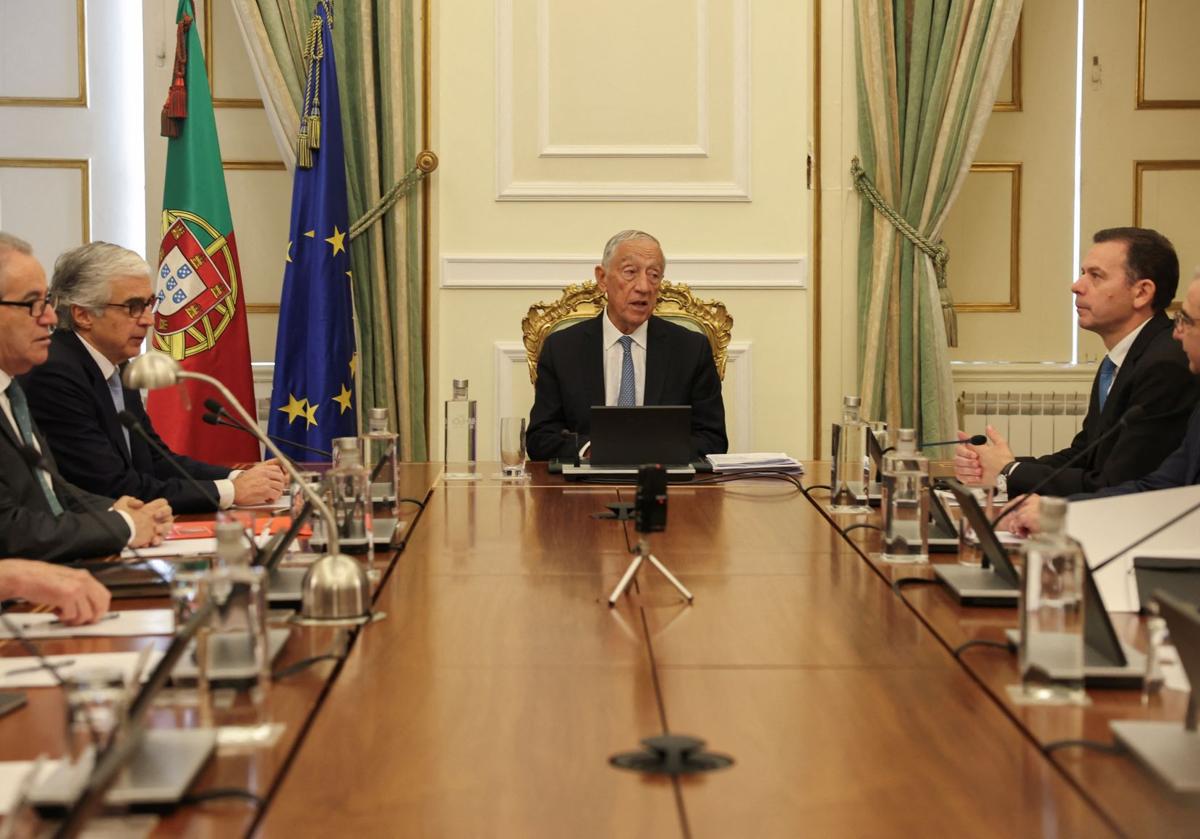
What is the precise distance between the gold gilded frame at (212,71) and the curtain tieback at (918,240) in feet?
7.46

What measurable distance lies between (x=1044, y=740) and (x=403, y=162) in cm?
406

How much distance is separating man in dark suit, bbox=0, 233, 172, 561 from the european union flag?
193 centimetres

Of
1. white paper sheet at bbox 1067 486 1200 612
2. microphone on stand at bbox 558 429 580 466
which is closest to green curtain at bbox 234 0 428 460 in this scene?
microphone on stand at bbox 558 429 580 466

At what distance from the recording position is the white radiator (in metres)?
5.45

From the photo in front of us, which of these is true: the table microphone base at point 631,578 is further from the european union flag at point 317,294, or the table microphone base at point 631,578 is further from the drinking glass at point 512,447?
the european union flag at point 317,294

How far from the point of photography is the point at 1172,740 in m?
1.44

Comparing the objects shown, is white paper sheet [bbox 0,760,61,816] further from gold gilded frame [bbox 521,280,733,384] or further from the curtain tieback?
the curtain tieback

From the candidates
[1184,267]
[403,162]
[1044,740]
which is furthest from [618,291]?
[1044,740]

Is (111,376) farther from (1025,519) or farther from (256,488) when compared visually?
(1025,519)

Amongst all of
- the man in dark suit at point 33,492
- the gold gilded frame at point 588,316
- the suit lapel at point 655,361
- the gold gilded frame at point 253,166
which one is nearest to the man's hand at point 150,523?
the man in dark suit at point 33,492

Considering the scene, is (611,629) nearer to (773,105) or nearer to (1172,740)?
(1172,740)

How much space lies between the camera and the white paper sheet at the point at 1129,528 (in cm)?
221

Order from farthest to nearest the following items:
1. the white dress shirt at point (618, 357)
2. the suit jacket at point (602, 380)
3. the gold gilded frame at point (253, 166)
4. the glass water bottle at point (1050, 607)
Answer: the gold gilded frame at point (253, 166) → the white dress shirt at point (618, 357) → the suit jacket at point (602, 380) → the glass water bottle at point (1050, 607)

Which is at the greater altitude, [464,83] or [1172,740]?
[464,83]
